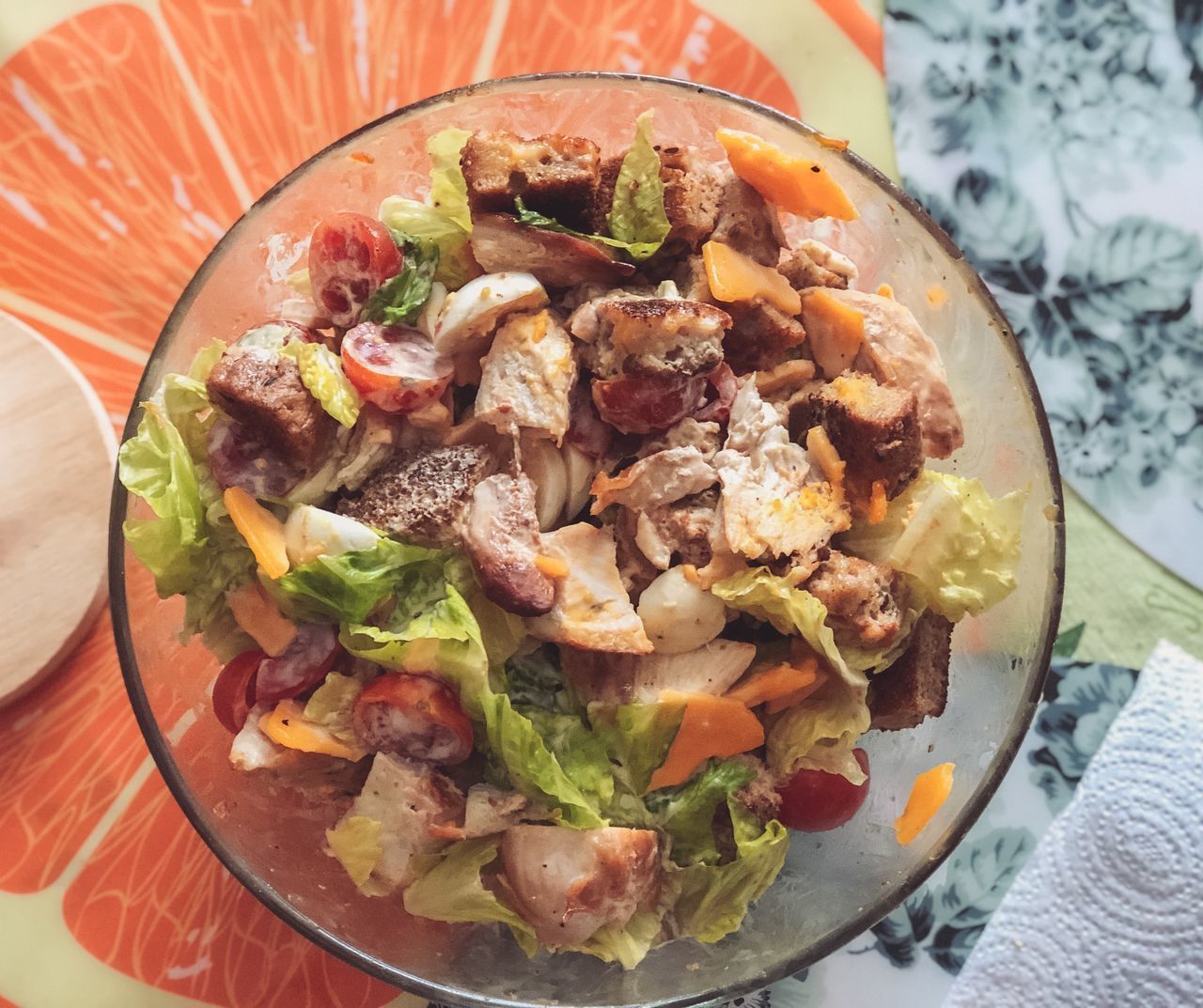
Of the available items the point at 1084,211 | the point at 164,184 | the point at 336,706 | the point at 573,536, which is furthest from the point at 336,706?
the point at 1084,211

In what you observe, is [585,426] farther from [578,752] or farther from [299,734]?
[299,734]

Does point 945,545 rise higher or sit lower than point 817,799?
higher

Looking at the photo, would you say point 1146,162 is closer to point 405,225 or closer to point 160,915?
point 405,225

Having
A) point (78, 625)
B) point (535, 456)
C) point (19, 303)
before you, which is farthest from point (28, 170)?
point (535, 456)

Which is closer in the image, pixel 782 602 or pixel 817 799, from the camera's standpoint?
pixel 782 602

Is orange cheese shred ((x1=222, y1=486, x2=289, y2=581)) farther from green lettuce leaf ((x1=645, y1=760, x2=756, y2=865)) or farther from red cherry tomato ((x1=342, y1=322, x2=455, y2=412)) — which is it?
green lettuce leaf ((x1=645, y1=760, x2=756, y2=865))

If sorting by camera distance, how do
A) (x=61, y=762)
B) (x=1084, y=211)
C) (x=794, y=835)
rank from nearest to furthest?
(x=794, y=835)
(x=61, y=762)
(x=1084, y=211)
